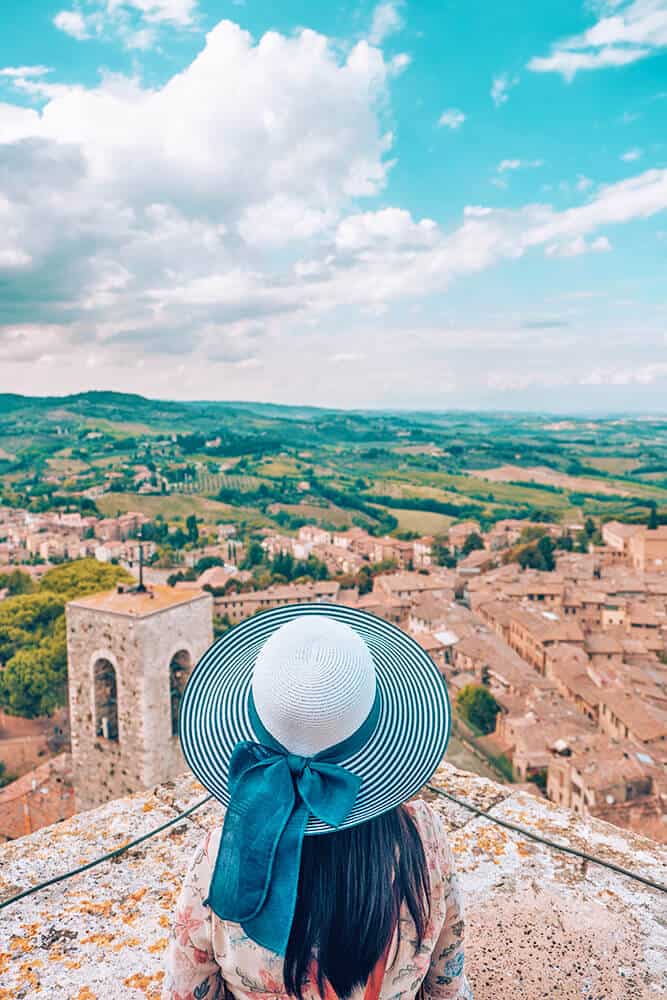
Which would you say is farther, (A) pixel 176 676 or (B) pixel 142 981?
(A) pixel 176 676

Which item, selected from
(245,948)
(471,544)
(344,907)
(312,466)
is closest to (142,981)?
(245,948)

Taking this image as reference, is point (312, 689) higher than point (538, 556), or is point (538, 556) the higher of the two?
point (312, 689)

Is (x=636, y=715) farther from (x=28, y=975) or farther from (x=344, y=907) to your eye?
(x=344, y=907)

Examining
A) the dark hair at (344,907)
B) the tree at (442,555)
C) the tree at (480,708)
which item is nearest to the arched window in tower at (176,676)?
the dark hair at (344,907)

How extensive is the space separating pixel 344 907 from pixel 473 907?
1110 mm

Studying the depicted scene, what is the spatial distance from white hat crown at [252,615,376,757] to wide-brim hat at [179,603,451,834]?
0.09 meters

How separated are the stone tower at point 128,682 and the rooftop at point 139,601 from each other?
0.02 meters

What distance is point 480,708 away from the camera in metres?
20.4

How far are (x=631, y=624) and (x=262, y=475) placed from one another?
63744 millimetres

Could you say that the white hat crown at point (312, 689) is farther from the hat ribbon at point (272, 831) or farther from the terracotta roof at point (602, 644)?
the terracotta roof at point (602, 644)

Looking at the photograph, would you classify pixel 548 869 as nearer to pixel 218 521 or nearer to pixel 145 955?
pixel 145 955

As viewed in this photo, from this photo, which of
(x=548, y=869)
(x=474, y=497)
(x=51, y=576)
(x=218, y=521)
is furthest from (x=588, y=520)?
(x=548, y=869)

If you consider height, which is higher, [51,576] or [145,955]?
[145,955]

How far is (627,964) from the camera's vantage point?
1824 mm
